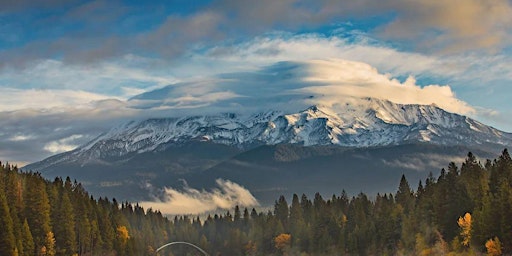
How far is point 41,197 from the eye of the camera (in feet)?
623

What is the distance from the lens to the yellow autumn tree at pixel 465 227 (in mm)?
174375

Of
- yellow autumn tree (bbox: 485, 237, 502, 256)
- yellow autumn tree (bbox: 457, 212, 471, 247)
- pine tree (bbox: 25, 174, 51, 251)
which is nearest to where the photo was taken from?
yellow autumn tree (bbox: 485, 237, 502, 256)

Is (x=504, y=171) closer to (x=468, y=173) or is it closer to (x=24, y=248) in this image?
(x=468, y=173)

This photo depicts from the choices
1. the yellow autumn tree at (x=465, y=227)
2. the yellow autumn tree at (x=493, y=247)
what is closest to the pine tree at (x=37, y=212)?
the yellow autumn tree at (x=465, y=227)

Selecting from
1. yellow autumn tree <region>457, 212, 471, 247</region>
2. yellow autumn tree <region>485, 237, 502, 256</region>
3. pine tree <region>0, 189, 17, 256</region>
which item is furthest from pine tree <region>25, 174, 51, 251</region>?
yellow autumn tree <region>485, 237, 502, 256</region>

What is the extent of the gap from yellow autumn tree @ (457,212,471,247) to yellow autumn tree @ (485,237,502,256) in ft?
44.8

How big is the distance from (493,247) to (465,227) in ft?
66.2

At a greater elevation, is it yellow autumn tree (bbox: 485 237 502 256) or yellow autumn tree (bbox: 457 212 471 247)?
yellow autumn tree (bbox: 457 212 471 247)

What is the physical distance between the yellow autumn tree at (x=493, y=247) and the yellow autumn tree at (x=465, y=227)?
13.6 m

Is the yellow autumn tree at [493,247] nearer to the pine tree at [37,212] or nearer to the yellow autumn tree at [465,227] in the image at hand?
the yellow autumn tree at [465,227]

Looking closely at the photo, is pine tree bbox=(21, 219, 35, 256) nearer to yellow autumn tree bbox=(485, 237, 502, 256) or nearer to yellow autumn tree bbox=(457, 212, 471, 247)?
yellow autumn tree bbox=(457, 212, 471, 247)

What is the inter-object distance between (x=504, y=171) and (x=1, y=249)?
10903 cm

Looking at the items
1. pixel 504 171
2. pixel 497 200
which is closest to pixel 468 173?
pixel 504 171

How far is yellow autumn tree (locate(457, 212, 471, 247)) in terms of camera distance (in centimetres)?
17438
